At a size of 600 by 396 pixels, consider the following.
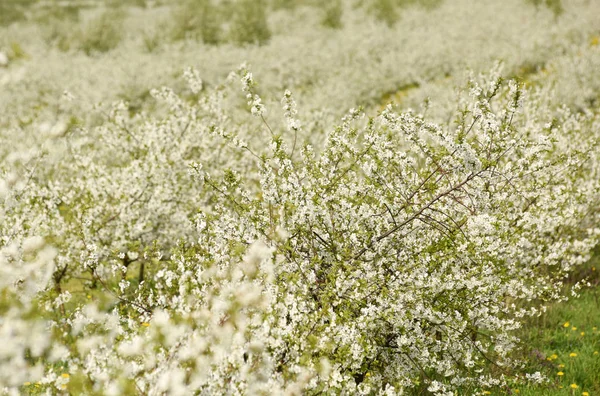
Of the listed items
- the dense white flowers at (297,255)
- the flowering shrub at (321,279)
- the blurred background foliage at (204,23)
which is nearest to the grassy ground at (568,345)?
the dense white flowers at (297,255)

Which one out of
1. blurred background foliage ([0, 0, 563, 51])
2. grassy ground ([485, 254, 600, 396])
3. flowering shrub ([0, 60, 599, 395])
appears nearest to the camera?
flowering shrub ([0, 60, 599, 395])

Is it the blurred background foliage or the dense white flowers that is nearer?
the dense white flowers

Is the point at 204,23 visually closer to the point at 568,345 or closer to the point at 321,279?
the point at 568,345

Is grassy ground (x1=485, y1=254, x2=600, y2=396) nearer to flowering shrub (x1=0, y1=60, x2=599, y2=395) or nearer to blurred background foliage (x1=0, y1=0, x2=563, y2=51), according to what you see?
flowering shrub (x1=0, y1=60, x2=599, y2=395)

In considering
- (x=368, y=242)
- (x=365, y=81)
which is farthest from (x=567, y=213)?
(x=365, y=81)

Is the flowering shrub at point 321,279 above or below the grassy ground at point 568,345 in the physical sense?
above

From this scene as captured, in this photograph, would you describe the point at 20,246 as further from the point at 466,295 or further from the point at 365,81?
the point at 365,81

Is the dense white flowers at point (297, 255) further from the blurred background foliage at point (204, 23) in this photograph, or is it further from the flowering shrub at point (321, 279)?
the blurred background foliage at point (204, 23)

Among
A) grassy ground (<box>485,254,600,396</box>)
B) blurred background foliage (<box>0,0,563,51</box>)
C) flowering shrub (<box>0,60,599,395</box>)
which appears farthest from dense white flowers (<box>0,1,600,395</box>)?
blurred background foliage (<box>0,0,563,51</box>)

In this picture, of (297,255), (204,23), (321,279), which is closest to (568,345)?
(321,279)

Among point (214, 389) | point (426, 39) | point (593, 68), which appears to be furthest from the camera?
point (426, 39)

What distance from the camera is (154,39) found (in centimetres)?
3588

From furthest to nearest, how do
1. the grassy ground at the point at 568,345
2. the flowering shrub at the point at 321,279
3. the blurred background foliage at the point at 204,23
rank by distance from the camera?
the blurred background foliage at the point at 204,23 → the grassy ground at the point at 568,345 → the flowering shrub at the point at 321,279

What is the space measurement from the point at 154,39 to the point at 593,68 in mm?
27770
